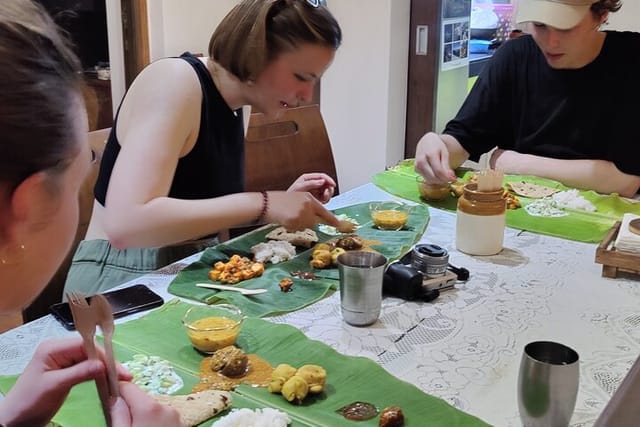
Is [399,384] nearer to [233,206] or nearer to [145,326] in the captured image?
[145,326]

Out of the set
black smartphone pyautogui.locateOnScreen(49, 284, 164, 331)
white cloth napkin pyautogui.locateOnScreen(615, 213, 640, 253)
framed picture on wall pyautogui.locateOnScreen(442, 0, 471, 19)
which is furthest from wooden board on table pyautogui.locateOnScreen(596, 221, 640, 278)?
framed picture on wall pyautogui.locateOnScreen(442, 0, 471, 19)

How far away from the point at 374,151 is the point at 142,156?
2.11m

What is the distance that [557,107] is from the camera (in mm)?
2186

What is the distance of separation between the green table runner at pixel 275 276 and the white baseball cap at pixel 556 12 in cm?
66

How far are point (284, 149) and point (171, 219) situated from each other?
935 millimetres

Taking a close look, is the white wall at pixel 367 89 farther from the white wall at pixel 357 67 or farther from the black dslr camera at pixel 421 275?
the black dslr camera at pixel 421 275

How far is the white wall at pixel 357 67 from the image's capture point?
3115mm

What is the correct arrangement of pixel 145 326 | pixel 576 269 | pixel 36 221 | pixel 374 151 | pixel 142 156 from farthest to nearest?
pixel 374 151
pixel 576 269
pixel 142 156
pixel 145 326
pixel 36 221

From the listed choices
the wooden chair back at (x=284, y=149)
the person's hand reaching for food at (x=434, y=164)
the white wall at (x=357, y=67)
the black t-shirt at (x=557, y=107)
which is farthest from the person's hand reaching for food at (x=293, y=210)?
the white wall at (x=357, y=67)

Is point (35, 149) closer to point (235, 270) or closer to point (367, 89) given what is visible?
point (235, 270)

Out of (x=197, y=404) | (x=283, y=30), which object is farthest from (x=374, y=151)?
(x=197, y=404)

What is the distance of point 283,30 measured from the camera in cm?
153

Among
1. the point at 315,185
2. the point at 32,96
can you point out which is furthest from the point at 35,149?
the point at 315,185

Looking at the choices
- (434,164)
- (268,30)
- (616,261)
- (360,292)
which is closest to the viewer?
(360,292)
